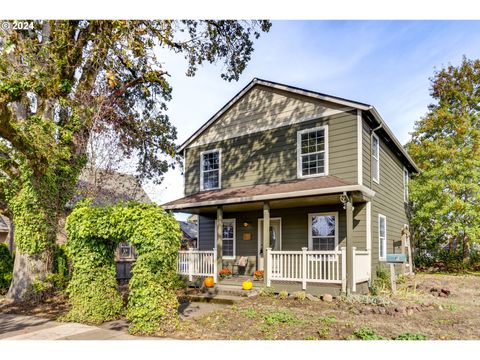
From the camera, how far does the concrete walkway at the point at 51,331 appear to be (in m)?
5.94

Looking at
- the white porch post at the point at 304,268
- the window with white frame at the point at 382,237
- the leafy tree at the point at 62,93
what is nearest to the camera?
the leafy tree at the point at 62,93

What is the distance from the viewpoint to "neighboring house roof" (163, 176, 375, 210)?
30.3 ft

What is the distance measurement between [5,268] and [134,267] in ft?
24.9

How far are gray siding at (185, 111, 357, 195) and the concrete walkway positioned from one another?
7360 mm

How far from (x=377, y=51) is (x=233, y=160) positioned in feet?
20.0

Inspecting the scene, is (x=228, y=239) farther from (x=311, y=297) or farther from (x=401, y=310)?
(x=401, y=310)

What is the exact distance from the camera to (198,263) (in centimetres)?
1152

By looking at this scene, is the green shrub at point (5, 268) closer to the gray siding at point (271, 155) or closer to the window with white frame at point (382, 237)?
the gray siding at point (271, 155)

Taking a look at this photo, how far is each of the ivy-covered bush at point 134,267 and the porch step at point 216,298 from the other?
2.61m

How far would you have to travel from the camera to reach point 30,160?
9062 mm

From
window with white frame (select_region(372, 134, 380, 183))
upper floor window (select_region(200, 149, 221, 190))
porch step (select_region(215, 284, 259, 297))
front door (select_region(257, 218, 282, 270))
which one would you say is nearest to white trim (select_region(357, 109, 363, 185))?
window with white frame (select_region(372, 134, 380, 183))

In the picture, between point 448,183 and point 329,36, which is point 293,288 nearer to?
point 329,36

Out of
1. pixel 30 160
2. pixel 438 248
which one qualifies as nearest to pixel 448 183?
pixel 438 248

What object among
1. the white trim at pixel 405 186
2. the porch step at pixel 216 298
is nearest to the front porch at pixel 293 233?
the porch step at pixel 216 298
